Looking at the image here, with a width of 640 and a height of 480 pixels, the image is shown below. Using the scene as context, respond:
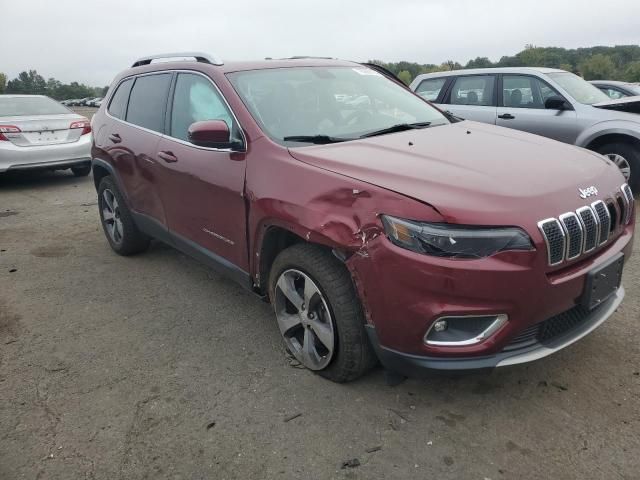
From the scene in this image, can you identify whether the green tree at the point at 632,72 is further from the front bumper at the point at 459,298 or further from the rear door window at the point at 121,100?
the front bumper at the point at 459,298

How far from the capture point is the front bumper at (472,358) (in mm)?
2275

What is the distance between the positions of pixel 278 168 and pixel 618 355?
220 cm

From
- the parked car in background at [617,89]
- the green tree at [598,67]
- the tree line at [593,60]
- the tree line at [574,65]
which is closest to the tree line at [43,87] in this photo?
the tree line at [574,65]

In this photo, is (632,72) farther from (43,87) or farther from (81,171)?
(43,87)

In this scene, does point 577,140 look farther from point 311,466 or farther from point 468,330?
point 311,466

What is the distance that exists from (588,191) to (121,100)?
3912mm

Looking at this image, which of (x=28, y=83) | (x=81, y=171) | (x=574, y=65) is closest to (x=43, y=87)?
(x=28, y=83)

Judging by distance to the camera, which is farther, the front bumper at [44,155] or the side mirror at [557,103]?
the front bumper at [44,155]

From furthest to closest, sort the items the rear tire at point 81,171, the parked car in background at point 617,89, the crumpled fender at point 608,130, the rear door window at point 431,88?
1. the parked car in background at point 617,89
2. the rear tire at point 81,171
3. the rear door window at point 431,88
4. the crumpled fender at point 608,130

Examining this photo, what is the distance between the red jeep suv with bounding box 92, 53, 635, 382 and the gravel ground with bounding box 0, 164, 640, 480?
1.03ft

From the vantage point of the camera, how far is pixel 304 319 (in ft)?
9.21

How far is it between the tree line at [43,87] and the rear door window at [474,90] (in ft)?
328

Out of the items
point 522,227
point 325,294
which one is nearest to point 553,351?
point 522,227

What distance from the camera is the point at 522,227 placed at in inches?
84.5
